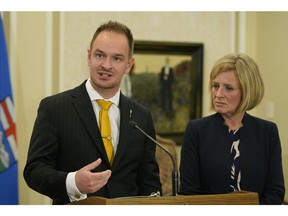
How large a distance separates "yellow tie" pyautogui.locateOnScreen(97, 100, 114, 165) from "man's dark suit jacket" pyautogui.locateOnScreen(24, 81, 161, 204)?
0.12ft

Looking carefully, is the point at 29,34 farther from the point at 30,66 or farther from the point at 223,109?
the point at 223,109

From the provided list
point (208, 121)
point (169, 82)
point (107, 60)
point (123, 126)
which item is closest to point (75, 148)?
point (123, 126)

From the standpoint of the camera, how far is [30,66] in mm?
4121

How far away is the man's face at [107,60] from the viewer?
6.42 feet

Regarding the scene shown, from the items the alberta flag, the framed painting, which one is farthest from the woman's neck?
the framed painting

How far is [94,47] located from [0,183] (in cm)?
218

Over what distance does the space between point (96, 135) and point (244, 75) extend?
779 millimetres

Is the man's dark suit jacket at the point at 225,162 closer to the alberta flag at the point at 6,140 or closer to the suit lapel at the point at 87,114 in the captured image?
the suit lapel at the point at 87,114

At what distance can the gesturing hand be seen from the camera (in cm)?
142

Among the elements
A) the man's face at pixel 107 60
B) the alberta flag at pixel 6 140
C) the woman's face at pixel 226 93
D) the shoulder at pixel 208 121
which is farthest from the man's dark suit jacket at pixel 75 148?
the alberta flag at pixel 6 140

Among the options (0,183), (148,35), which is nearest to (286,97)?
(148,35)

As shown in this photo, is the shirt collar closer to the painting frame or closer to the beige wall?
the beige wall

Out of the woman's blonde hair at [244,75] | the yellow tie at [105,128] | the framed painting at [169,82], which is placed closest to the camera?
the yellow tie at [105,128]

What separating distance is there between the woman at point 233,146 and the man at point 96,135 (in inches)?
9.1
